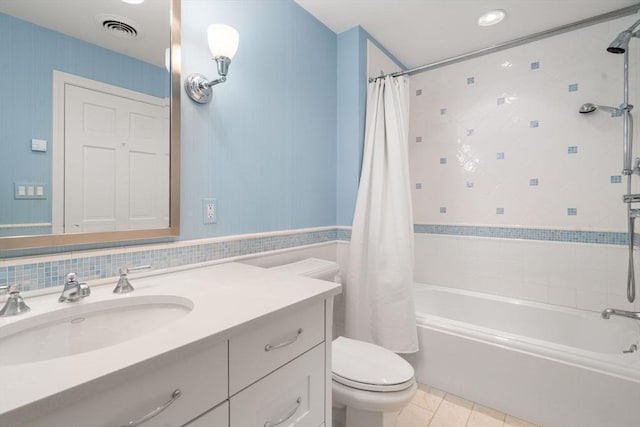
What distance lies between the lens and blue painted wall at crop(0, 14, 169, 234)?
0.81 m

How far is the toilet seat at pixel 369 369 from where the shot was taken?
3.88ft

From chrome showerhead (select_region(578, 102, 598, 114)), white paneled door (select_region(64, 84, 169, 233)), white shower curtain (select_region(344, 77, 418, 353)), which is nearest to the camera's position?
white paneled door (select_region(64, 84, 169, 233))

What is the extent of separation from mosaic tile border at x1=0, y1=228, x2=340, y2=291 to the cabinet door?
0.65m

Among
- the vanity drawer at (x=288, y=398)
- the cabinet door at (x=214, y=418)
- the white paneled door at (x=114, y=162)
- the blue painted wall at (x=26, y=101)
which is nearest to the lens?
the cabinet door at (x=214, y=418)

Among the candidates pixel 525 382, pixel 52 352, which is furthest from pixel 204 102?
pixel 525 382

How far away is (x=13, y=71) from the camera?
821mm

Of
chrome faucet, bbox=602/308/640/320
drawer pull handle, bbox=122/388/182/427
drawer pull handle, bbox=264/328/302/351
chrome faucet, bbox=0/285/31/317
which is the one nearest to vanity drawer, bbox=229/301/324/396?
drawer pull handle, bbox=264/328/302/351

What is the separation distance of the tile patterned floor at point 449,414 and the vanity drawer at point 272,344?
104 centimetres

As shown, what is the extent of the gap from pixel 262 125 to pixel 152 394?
129cm

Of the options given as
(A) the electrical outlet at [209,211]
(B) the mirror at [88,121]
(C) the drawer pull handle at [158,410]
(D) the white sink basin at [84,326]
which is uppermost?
(B) the mirror at [88,121]

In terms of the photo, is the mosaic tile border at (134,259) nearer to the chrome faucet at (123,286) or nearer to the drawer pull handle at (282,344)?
the chrome faucet at (123,286)

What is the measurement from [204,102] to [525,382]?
2.08 meters

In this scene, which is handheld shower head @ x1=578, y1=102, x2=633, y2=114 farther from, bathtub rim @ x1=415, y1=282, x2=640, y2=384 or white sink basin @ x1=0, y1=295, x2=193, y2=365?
white sink basin @ x1=0, y1=295, x2=193, y2=365

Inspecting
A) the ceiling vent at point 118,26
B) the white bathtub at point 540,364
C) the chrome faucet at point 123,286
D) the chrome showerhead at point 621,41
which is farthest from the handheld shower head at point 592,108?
the chrome faucet at point 123,286
